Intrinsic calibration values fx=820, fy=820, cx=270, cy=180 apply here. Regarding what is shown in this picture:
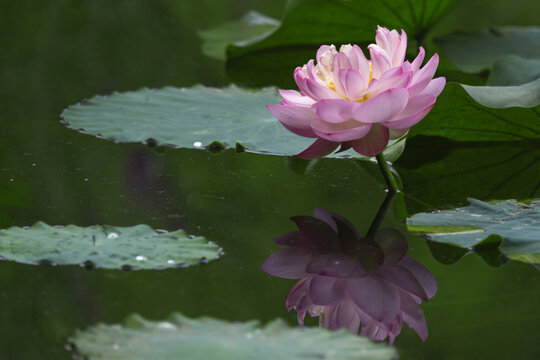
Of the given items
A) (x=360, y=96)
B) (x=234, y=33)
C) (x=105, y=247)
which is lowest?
(x=234, y=33)

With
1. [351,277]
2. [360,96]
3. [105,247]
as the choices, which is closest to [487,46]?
[360,96]

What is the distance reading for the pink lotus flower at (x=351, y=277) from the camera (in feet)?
3.04

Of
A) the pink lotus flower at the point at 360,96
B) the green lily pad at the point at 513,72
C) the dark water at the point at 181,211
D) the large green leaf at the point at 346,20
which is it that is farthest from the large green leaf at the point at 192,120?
the large green leaf at the point at 346,20

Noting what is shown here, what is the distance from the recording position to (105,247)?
1.05 meters

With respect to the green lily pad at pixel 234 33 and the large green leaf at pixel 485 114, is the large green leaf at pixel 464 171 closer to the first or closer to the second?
the large green leaf at pixel 485 114

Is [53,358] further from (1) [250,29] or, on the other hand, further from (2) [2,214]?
(1) [250,29]

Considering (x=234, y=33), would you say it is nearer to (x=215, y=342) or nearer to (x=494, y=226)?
(x=494, y=226)

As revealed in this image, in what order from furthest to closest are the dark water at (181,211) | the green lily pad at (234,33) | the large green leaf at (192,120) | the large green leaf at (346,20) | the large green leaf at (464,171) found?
the green lily pad at (234,33), the large green leaf at (346,20), the large green leaf at (192,120), the large green leaf at (464,171), the dark water at (181,211)

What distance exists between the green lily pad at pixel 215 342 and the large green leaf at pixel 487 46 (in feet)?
5.18

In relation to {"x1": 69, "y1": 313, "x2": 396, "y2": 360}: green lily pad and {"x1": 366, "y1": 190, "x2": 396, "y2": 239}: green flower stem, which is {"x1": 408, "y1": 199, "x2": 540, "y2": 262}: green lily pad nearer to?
{"x1": 366, "y1": 190, "x2": 396, "y2": 239}: green flower stem

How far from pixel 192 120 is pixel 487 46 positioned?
1177 mm

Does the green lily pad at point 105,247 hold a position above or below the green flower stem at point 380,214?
above

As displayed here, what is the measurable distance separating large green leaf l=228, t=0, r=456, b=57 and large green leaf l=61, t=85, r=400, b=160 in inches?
20.3

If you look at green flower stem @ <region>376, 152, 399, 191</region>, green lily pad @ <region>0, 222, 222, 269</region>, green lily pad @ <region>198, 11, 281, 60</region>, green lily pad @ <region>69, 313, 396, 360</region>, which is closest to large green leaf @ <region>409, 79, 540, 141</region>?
green flower stem @ <region>376, 152, 399, 191</region>
